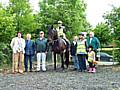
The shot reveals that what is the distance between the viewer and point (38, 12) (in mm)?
28625

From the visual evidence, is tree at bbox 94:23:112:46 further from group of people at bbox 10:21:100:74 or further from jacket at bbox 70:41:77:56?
group of people at bbox 10:21:100:74

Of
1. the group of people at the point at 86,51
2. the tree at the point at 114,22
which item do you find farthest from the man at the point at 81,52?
the tree at the point at 114,22

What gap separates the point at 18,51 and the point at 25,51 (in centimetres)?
50

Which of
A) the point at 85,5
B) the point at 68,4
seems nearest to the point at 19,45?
the point at 68,4

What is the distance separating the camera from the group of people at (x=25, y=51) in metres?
17.0

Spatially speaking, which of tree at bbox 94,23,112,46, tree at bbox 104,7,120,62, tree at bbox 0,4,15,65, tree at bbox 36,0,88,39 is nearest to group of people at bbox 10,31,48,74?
tree at bbox 0,4,15,65

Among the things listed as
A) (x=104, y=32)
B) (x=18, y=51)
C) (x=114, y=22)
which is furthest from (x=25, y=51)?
(x=114, y=22)

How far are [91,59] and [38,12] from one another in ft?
40.1

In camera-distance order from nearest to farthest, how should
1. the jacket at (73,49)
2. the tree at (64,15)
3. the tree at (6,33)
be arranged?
the jacket at (73,49), the tree at (6,33), the tree at (64,15)

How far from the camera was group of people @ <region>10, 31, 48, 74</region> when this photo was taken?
17.0 meters

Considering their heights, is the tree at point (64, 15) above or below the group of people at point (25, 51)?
above

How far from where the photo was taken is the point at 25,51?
1747 cm

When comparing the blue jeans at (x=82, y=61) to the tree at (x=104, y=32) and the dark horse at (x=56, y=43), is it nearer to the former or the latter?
the dark horse at (x=56, y=43)

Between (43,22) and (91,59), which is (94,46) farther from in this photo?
(43,22)
